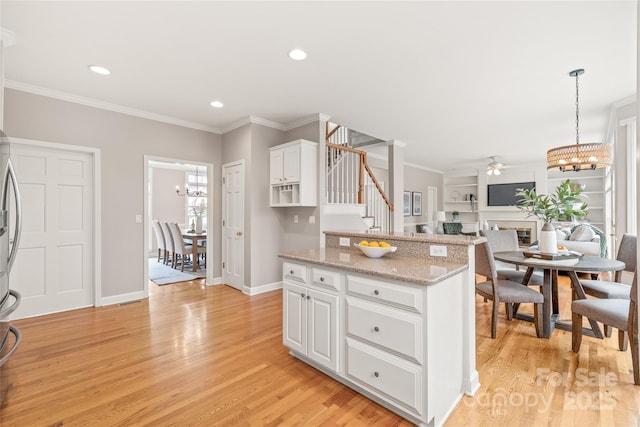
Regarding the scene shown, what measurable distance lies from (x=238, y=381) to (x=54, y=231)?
311cm

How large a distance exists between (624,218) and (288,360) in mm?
4542

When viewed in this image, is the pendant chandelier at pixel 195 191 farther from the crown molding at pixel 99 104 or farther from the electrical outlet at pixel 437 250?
the electrical outlet at pixel 437 250

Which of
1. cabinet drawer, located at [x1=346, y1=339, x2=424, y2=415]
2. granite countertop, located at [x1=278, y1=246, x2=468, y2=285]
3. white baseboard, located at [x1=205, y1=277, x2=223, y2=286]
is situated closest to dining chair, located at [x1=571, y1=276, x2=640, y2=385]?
granite countertop, located at [x1=278, y1=246, x2=468, y2=285]

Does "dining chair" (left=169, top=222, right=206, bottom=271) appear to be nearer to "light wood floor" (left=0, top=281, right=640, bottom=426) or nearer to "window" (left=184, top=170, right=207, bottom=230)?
"window" (left=184, top=170, right=207, bottom=230)

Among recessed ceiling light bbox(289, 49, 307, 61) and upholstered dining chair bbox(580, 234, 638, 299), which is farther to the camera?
upholstered dining chair bbox(580, 234, 638, 299)

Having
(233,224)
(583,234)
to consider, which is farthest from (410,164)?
(233,224)

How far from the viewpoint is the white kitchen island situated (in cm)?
159

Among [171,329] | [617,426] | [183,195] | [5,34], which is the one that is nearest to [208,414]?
[171,329]

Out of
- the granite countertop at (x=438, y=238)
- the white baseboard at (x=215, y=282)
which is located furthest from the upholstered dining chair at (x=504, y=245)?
the white baseboard at (x=215, y=282)

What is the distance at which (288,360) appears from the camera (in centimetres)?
238

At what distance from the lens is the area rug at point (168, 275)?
507 cm

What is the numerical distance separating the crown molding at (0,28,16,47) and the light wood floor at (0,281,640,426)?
8.55ft

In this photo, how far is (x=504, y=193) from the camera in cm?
893

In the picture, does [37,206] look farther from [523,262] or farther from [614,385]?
[614,385]
